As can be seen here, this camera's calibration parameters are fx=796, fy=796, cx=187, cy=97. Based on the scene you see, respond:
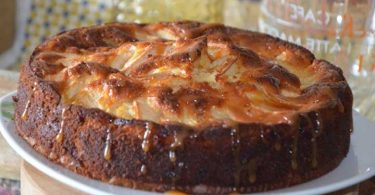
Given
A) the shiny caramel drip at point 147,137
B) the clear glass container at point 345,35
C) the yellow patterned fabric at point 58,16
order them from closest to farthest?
the shiny caramel drip at point 147,137 < the clear glass container at point 345,35 < the yellow patterned fabric at point 58,16

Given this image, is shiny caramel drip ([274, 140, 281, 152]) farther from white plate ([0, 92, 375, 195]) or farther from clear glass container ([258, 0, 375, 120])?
clear glass container ([258, 0, 375, 120])

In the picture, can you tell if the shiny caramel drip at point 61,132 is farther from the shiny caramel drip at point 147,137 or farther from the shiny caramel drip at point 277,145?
the shiny caramel drip at point 277,145

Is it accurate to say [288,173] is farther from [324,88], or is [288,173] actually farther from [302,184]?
[324,88]

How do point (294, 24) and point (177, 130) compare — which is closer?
point (177, 130)

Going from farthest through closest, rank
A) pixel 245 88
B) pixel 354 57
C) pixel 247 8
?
pixel 247 8
pixel 354 57
pixel 245 88

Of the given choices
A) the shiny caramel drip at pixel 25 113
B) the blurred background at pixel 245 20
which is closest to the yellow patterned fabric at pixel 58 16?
the blurred background at pixel 245 20

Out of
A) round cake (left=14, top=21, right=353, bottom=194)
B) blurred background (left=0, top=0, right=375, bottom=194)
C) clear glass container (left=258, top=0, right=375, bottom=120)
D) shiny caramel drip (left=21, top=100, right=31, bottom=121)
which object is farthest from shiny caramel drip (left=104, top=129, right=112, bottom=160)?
clear glass container (left=258, top=0, right=375, bottom=120)

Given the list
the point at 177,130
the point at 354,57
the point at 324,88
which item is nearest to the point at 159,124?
the point at 177,130
